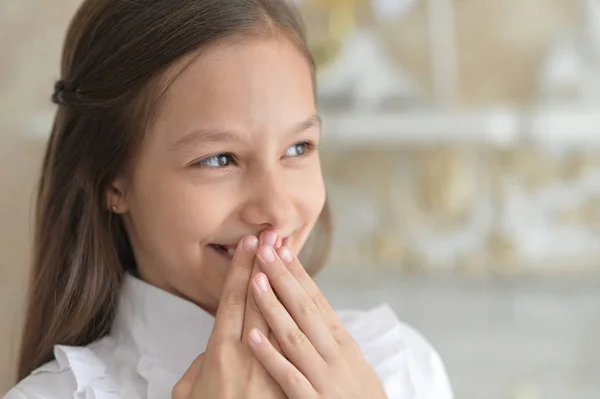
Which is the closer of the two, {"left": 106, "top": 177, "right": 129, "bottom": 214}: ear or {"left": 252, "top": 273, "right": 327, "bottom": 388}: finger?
{"left": 252, "top": 273, "right": 327, "bottom": 388}: finger

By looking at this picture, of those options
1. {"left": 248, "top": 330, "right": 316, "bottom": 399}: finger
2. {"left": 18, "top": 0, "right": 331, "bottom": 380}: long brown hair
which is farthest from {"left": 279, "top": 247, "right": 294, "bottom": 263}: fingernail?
{"left": 18, "top": 0, "right": 331, "bottom": 380}: long brown hair

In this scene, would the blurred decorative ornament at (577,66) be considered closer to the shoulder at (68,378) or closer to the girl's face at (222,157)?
the girl's face at (222,157)

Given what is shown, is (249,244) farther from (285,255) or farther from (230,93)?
(230,93)

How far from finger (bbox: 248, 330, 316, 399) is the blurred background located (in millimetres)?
894

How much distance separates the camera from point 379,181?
2016mm

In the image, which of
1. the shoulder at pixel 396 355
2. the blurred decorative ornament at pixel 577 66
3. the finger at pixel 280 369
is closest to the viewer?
the finger at pixel 280 369

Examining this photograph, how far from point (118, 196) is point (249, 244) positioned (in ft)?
0.73

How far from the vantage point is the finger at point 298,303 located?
41.1 inches

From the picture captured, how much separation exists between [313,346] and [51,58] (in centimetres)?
117

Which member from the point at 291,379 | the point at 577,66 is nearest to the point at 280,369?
the point at 291,379

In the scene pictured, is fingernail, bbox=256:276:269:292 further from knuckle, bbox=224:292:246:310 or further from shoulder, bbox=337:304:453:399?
shoulder, bbox=337:304:453:399

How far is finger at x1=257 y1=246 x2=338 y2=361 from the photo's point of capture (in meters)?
1.04

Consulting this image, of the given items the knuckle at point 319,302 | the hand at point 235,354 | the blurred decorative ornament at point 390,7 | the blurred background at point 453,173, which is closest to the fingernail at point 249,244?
the hand at point 235,354

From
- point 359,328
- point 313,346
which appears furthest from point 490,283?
point 313,346
